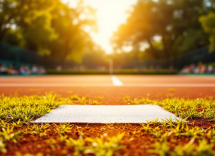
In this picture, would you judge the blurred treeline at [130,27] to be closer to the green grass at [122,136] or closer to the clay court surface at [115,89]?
the clay court surface at [115,89]

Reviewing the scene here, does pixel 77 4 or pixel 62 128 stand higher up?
pixel 77 4

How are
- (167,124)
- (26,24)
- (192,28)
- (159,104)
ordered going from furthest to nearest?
(192,28) < (26,24) < (159,104) < (167,124)

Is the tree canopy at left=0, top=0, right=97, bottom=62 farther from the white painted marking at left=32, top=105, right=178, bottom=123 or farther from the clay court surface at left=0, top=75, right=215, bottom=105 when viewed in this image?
the white painted marking at left=32, top=105, right=178, bottom=123

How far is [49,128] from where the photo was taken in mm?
2404

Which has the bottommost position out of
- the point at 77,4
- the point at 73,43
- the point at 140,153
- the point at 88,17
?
the point at 140,153

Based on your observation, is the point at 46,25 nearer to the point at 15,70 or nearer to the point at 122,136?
the point at 15,70

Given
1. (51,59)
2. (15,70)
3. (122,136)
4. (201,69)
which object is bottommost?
(122,136)

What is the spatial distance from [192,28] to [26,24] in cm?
2852

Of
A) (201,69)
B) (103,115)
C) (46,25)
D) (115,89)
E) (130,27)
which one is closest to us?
(103,115)

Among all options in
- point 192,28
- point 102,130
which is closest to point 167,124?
point 102,130

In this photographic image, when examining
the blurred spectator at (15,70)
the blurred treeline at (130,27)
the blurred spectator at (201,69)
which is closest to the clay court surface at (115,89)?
the blurred spectator at (201,69)

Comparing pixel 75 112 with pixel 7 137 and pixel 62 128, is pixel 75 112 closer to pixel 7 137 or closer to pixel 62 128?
pixel 62 128

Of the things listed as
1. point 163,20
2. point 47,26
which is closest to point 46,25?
point 47,26

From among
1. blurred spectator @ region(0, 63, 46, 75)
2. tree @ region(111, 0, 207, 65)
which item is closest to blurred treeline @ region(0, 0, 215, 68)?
tree @ region(111, 0, 207, 65)
